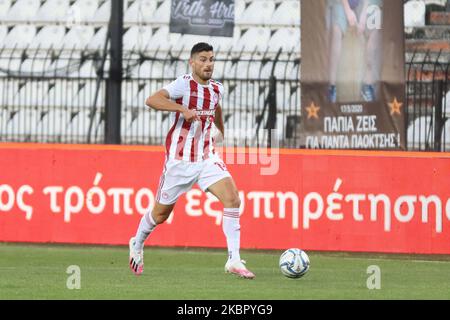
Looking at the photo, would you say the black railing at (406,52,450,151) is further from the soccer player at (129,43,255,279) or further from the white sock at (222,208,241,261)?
the white sock at (222,208,241,261)

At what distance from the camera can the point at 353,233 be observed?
16.2 m

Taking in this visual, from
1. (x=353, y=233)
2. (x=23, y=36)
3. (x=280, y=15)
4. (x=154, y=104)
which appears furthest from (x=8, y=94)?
(x=154, y=104)

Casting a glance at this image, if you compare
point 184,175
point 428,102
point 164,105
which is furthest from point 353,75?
point 164,105

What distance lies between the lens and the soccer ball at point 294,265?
1173 cm

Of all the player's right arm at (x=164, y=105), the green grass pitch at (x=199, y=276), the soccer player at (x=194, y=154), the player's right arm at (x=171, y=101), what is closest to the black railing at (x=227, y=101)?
the green grass pitch at (x=199, y=276)

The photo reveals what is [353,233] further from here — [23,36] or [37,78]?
[23,36]

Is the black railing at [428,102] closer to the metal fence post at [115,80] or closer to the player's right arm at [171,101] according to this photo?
the metal fence post at [115,80]

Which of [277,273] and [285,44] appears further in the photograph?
[285,44]

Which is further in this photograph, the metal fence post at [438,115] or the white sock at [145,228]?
the metal fence post at [438,115]

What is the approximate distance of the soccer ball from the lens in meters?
11.7

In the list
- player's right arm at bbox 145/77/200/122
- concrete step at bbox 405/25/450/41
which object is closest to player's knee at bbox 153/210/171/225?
player's right arm at bbox 145/77/200/122

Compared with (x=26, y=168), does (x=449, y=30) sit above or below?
above
